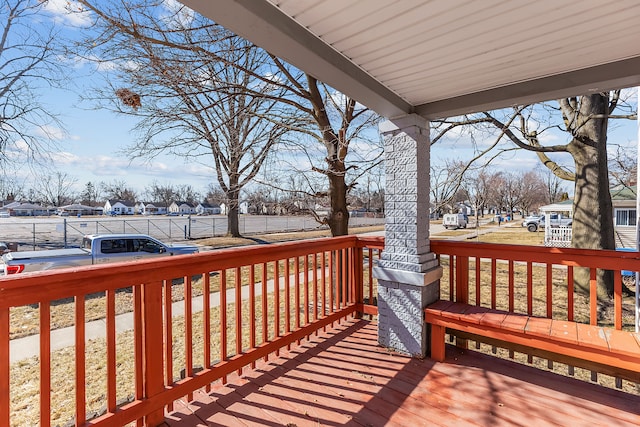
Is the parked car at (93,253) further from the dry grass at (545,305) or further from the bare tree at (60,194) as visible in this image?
the bare tree at (60,194)

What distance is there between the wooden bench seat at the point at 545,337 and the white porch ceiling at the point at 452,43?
73.4 inches

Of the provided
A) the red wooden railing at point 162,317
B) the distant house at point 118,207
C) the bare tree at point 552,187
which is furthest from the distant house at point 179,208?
the bare tree at point 552,187

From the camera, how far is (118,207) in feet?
138

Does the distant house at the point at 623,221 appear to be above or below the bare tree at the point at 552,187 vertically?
Result: below

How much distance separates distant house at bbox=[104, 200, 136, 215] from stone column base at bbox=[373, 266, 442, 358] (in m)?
45.7

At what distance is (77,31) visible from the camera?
4.28 meters

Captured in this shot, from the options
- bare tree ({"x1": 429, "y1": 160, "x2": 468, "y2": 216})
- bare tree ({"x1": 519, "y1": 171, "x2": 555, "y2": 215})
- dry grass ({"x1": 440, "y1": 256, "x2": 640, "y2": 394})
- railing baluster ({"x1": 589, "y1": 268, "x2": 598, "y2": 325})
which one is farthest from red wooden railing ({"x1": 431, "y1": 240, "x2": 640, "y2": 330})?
bare tree ({"x1": 519, "y1": 171, "x2": 555, "y2": 215})

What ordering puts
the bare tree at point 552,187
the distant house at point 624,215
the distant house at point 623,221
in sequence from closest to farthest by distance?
the distant house at point 623,221 → the distant house at point 624,215 → the bare tree at point 552,187

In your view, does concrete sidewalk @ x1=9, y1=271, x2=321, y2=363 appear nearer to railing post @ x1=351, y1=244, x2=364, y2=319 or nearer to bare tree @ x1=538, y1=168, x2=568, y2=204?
railing post @ x1=351, y1=244, x2=364, y2=319

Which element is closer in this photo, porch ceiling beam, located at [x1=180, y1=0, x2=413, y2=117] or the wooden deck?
porch ceiling beam, located at [x1=180, y1=0, x2=413, y2=117]

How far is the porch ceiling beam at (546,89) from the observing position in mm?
2215

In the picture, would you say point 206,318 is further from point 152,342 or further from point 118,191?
point 118,191

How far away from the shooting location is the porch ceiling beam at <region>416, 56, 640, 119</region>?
221 cm

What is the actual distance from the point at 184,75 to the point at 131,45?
0.72 m
